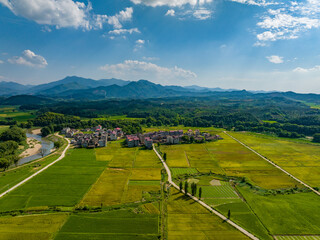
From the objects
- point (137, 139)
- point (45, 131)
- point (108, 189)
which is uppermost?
point (137, 139)

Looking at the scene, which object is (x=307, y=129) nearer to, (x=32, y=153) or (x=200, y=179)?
(x=200, y=179)

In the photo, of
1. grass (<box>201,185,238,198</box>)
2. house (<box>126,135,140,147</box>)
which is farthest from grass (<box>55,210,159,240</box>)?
house (<box>126,135,140,147</box>)

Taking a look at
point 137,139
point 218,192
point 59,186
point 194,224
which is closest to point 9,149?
point 59,186

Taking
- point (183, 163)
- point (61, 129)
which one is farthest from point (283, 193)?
point (61, 129)

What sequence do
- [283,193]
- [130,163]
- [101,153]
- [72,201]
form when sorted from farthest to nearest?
[101,153] → [130,163] → [283,193] → [72,201]

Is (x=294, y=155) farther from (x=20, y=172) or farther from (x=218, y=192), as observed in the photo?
(x=20, y=172)

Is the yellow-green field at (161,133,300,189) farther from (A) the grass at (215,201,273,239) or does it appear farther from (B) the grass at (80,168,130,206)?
(B) the grass at (80,168,130,206)
